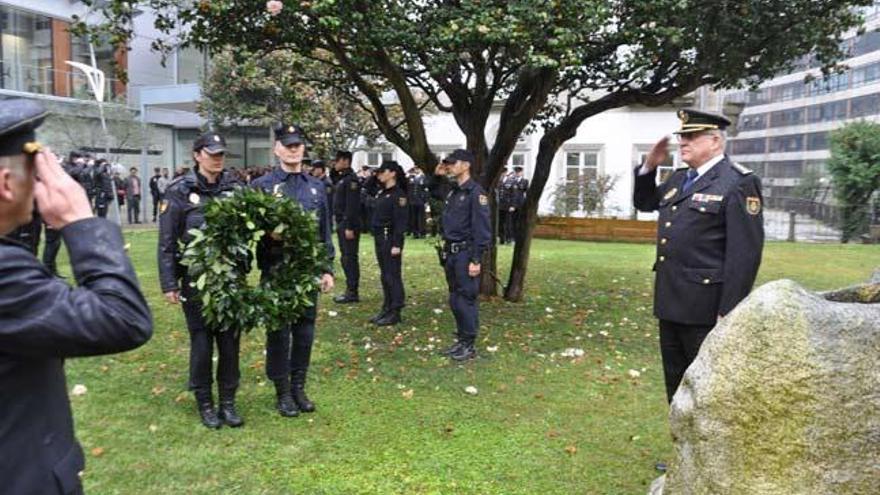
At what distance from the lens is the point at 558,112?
1191 cm

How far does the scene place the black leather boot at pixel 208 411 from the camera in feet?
16.8

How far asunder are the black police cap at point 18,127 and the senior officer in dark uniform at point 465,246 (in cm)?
538

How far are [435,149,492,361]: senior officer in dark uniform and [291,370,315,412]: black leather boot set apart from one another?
1864mm

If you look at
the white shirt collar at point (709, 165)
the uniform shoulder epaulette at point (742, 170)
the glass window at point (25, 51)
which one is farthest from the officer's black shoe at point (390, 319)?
the glass window at point (25, 51)

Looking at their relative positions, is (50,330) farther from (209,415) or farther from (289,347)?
(289,347)

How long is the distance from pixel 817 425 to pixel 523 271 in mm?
7201

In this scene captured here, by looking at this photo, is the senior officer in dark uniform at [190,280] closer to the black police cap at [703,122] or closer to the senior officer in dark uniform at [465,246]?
the senior officer in dark uniform at [465,246]

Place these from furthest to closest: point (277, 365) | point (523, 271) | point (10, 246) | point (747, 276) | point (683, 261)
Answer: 1. point (523, 271)
2. point (277, 365)
3. point (683, 261)
4. point (747, 276)
5. point (10, 246)

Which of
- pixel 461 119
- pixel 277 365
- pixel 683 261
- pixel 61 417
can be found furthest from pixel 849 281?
pixel 61 417

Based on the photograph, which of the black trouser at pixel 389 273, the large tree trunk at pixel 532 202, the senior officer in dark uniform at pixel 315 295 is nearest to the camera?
the senior officer in dark uniform at pixel 315 295

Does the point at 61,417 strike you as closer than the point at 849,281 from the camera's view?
Yes

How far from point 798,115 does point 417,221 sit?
5692 cm

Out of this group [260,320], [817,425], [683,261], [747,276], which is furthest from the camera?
[260,320]

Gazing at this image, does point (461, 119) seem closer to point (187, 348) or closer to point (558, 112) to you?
point (558, 112)
